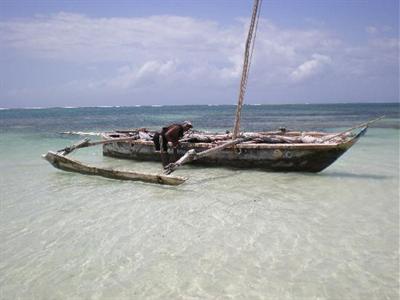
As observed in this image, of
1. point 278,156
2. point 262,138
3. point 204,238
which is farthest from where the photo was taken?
point 262,138

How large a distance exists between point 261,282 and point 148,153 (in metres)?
8.05

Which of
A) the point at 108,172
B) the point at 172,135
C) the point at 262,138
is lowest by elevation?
the point at 108,172

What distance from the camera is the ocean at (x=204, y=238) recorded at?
413 centimetres

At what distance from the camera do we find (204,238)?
5.45 metres

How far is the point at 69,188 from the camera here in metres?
8.65

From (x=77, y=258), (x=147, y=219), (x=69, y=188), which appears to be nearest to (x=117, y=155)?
(x=69, y=188)

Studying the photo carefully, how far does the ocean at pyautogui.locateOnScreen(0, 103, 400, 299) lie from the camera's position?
4.13 m

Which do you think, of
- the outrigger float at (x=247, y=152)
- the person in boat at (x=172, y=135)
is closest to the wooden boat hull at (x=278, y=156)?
the outrigger float at (x=247, y=152)

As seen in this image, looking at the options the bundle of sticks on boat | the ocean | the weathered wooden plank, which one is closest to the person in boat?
the bundle of sticks on boat

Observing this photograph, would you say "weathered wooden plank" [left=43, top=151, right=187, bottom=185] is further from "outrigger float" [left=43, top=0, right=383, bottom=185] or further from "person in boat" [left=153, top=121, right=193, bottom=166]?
"person in boat" [left=153, top=121, right=193, bottom=166]

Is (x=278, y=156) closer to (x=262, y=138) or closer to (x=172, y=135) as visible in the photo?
(x=262, y=138)

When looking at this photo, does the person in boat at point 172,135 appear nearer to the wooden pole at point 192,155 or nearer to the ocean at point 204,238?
the wooden pole at point 192,155

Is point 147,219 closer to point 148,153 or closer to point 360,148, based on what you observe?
point 148,153

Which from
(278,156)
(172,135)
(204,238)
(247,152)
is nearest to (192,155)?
(172,135)
